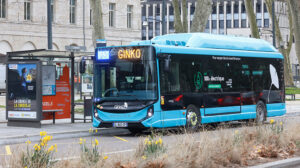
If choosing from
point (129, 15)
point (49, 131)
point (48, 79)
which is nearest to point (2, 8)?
point (129, 15)

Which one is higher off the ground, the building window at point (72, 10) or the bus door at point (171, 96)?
the building window at point (72, 10)

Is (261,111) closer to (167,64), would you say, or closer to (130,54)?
(167,64)

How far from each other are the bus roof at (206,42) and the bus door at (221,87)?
0.49 metres

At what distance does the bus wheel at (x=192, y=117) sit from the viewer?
1919 cm

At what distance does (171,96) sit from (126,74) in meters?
1.42

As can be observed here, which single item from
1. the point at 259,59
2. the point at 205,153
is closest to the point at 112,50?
the point at 259,59

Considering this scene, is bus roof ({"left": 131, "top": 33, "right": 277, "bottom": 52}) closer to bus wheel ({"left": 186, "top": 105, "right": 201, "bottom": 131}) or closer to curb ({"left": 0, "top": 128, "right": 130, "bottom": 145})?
bus wheel ({"left": 186, "top": 105, "right": 201, "bottom": 131})

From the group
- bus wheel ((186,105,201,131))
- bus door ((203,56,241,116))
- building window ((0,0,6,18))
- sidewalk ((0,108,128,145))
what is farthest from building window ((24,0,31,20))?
bus wheel ((186,105,201,131))

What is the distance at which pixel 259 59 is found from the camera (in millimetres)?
22672

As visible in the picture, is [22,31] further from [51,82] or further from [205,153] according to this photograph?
[205,153]

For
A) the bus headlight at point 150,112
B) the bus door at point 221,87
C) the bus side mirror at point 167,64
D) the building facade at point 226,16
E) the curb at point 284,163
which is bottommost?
the curb at point 284,163

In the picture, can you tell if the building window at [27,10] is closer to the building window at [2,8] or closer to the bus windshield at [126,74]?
the building window at [2,8]

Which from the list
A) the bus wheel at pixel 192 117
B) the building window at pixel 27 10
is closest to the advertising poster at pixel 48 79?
the bus wheel at pixel 192 117

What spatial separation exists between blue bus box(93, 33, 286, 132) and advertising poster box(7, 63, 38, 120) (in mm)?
2232
